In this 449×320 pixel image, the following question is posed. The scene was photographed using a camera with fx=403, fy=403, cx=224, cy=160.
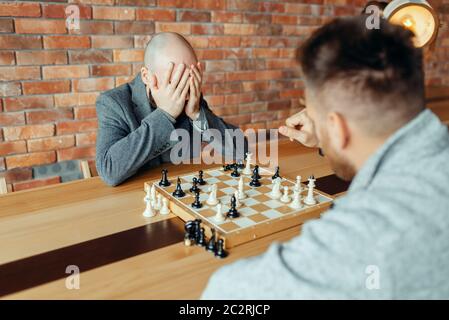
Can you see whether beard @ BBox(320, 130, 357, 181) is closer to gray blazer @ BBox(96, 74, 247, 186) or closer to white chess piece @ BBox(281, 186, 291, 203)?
white chess piece @ BBox(281, 186, 291, 203)

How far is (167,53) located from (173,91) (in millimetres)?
177

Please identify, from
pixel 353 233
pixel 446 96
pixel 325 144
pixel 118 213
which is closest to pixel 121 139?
pixel 118 213

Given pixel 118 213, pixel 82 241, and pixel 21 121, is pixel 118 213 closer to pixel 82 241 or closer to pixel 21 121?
pixel 82 241

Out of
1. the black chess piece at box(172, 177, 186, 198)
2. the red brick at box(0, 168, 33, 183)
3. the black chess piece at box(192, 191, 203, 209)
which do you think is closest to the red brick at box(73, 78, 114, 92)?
the red brick at box(0, 168, 33, 183)

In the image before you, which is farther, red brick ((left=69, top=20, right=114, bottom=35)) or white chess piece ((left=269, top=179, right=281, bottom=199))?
Answer: red brick ((left=69, top=20, right=114, bottom=35))

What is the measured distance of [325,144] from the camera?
0.99 metres

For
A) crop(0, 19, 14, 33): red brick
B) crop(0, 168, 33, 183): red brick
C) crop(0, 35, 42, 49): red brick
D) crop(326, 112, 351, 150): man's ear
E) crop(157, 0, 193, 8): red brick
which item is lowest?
crop(0, 168, 33, 183): red brick

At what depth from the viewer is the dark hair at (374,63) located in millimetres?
819

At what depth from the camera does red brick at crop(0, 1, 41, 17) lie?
7.20 feet

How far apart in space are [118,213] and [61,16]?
1.56 m

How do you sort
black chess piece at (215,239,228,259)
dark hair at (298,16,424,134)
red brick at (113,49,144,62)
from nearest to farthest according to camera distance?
1. dark hair at (298,16,424,134)
2. black chess piece at (215,239,228,259)
3. red brick at (113,49,144,62)

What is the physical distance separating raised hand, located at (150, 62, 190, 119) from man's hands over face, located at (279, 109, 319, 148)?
0.44m

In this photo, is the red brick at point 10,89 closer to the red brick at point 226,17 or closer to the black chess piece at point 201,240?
the red brick at point 226,17

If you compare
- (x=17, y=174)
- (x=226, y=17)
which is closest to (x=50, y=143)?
(x=17, y=174)
